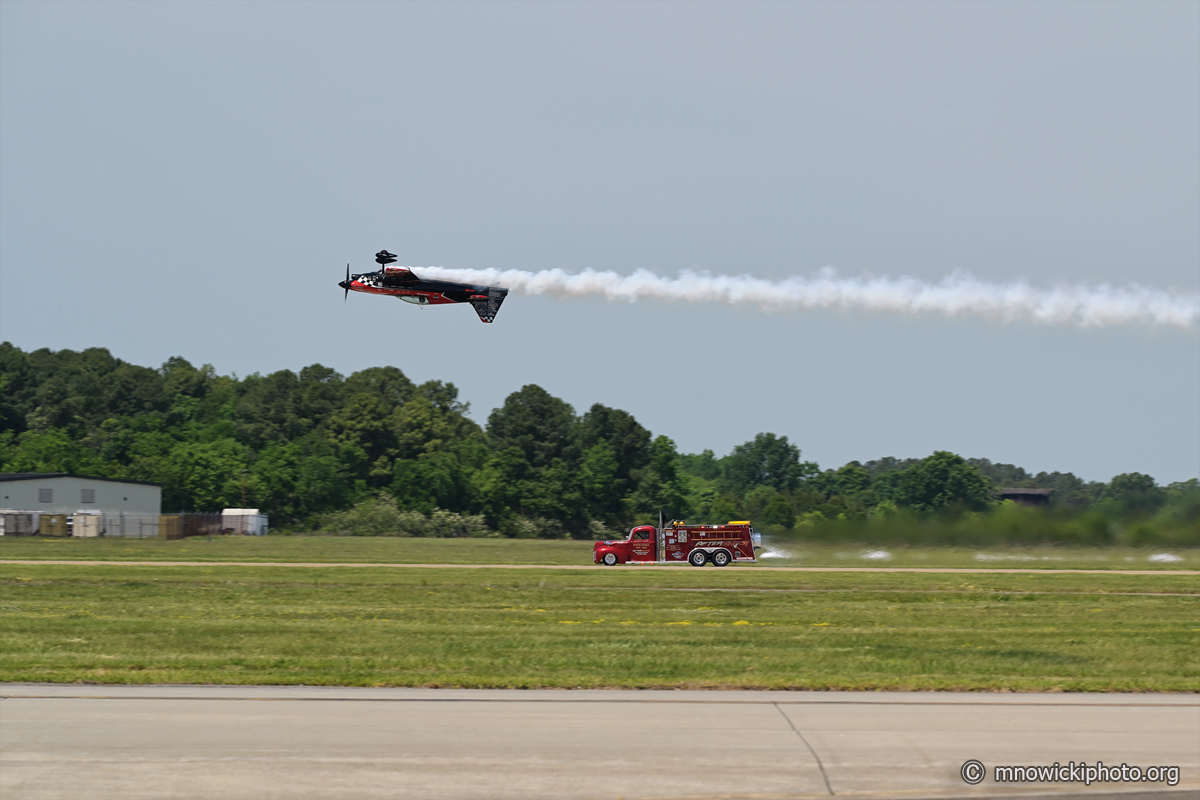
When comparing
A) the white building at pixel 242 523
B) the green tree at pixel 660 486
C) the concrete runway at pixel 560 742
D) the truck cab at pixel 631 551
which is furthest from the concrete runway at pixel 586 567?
the green tree at pixel 660 486

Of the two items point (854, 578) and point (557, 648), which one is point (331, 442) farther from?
point (557, 648)

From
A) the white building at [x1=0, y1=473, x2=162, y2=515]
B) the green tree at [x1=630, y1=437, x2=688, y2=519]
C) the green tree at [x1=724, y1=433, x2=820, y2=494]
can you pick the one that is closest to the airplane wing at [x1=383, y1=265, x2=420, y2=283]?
the white building at [x1=0, y1=473, x2=162, y2=515]

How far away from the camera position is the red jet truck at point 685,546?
162ft

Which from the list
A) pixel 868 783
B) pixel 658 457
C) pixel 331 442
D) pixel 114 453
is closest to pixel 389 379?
pixel 331 442

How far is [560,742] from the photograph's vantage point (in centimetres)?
1215

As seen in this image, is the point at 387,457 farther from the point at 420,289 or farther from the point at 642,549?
the point at 420,289

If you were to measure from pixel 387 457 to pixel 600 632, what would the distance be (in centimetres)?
12506

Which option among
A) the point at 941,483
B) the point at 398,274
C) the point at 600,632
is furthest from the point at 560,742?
the point at 941,483

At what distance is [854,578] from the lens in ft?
134

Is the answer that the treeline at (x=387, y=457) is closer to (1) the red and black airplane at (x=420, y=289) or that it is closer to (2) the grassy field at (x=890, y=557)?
(2) the grassy field at (x=890, y=557)

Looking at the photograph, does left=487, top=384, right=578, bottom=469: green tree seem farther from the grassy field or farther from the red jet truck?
the red jet truck

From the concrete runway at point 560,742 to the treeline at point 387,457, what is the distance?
6196 cm

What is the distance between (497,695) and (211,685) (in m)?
4.19

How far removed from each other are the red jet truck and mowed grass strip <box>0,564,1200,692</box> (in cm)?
1012
